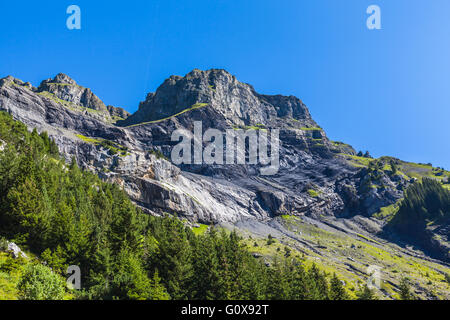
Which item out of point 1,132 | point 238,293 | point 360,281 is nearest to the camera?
point 238,293

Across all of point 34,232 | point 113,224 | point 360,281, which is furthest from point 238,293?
point 360,281

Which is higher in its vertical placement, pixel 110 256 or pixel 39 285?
pixel 110 256

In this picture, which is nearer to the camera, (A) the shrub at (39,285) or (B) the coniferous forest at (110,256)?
(A) the shrub at (39,285)

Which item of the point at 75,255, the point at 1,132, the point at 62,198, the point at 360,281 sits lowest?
the point at 360,281

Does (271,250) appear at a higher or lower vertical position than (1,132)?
Result: lower

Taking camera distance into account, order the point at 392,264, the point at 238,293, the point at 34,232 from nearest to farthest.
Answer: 1. the point at 34,232
2. the point at 238,293
3. the point at 392,264

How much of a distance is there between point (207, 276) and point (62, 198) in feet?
107

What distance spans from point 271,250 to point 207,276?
4027 inches

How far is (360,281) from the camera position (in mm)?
120125

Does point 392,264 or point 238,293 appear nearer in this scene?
point 238,293

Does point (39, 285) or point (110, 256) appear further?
point (110, 256)

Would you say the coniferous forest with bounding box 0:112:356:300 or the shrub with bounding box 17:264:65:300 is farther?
the coniferous forest with bounding box 0:112:356:300

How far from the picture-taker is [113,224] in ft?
163
